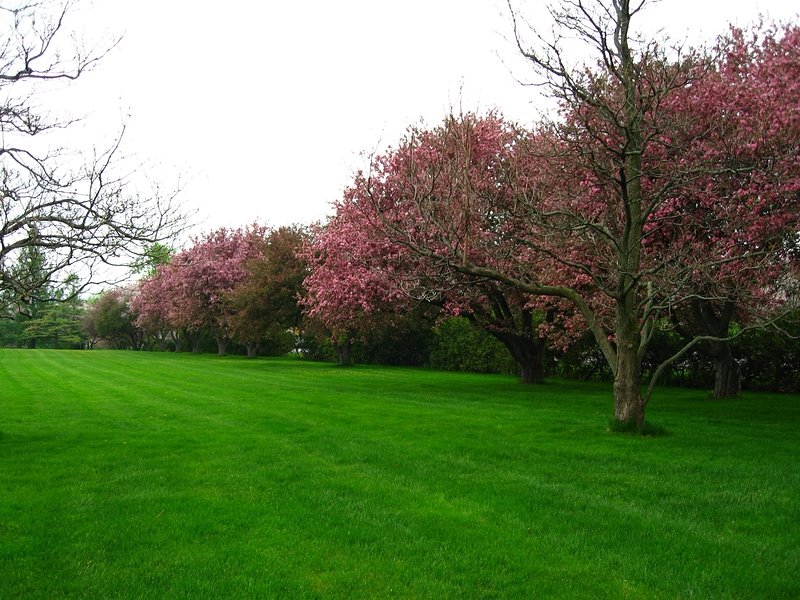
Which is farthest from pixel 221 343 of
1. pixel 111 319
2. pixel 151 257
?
pixel 151 257

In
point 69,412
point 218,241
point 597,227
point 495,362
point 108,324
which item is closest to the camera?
point 597,227

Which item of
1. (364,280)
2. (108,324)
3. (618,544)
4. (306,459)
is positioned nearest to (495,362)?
(364,280)

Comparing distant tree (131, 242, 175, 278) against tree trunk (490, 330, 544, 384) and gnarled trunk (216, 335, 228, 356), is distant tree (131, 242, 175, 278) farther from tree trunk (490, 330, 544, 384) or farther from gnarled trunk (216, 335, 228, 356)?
gnarled trunk (216, 335, 228, 356)

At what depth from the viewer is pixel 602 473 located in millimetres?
7949

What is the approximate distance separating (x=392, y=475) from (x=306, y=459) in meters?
1.49

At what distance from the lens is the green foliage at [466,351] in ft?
95.5

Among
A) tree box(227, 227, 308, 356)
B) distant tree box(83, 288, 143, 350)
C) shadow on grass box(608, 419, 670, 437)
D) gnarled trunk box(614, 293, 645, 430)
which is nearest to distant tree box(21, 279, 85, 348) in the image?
gnarled trunk box(614, 293, 645, 430)

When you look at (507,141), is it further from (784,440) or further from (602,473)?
(602,473)

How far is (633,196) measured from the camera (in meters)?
11.5

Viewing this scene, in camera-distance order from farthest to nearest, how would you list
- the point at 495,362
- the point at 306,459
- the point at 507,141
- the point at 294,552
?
the point at 495,362 → the point at 507,141 → the point at 306,459 → the point at 294,552

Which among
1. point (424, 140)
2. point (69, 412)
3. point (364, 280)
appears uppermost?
point (424, 140)

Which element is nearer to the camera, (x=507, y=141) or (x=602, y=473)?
(x=602, y=473)

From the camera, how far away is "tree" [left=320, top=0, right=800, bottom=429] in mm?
10508

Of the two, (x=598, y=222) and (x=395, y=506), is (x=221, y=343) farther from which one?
(x=395, y=506)
